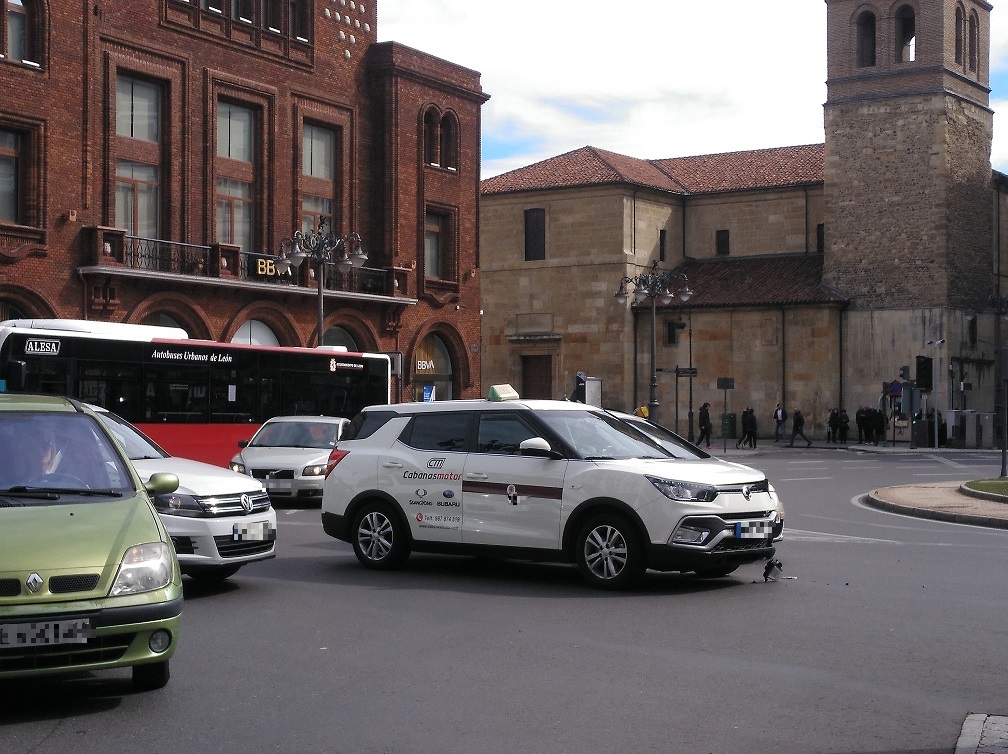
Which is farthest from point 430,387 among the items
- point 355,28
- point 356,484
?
point 356,484

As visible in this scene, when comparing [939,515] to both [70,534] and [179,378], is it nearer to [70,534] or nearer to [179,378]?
[179,378]

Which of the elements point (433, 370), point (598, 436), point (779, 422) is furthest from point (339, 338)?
point (598, 436)

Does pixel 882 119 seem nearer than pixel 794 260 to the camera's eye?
Yes

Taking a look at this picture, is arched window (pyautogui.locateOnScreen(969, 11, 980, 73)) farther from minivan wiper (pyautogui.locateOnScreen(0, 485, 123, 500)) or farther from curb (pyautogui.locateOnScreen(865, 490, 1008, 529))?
minivan wiper (pyautogui.locateOnScreen(0, 485, 123, 500))

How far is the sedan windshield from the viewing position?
23984 mm

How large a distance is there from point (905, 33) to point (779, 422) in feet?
58.7

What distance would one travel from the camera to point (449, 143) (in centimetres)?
4897

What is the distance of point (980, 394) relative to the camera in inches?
2391

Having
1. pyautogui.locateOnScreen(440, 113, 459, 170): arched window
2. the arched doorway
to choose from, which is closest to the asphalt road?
the arched doorway

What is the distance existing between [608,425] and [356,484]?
2.65 metres

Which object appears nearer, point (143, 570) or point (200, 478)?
point (143, 570)

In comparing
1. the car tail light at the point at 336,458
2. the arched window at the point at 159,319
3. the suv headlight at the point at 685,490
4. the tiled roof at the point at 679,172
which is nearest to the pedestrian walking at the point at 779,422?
the tiled roof at the point at 679,172

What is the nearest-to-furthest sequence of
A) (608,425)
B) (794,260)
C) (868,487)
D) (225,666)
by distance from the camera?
(225,666) → (608,425) → (868,487) → (794,260)

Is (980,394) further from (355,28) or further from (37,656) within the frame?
(37,656)
